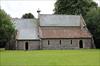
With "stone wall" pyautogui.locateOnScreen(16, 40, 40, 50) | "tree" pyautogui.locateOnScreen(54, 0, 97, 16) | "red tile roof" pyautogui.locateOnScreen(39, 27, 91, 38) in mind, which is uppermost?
"tree" pyautogui.locateOnScreen(54, 0, 97, 16)

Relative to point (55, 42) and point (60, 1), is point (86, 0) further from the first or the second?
point (55, 42)

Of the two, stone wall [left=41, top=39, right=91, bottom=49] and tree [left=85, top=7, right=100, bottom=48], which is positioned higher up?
tree [left=85, top=7, right=100, bottom=48]

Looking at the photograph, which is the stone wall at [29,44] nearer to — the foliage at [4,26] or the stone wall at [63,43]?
the stone wall at [63,43]

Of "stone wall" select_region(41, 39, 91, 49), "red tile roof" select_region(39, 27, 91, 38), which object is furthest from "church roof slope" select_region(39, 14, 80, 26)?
"stone wall" select_region(41, 39, 91, 49)

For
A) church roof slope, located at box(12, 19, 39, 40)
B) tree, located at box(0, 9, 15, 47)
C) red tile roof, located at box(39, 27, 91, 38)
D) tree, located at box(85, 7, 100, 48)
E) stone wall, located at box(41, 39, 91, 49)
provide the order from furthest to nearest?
tree, located at box(85, 7, 100, 48) < red tile roof, located at box(39, 27, 91, 38) < stone wall, located at box(41, 39, 91, 49) < church roof slope, located at box(12, 19, 39, 40) < tree, located at box(0, 9, 15, 47)

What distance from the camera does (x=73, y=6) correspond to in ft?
299

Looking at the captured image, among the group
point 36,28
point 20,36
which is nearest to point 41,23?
point 36,28

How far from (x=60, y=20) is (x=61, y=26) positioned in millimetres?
1765

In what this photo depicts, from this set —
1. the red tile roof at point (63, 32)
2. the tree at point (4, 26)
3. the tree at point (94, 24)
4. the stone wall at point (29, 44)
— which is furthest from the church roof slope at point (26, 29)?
the tree at point (94, 24)

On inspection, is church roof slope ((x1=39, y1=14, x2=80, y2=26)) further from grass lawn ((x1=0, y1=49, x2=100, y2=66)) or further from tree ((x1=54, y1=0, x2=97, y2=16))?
grass lawn ((x1=0, y1=49, x2=100, y2=66))

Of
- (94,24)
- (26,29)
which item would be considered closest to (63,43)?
(94,24)

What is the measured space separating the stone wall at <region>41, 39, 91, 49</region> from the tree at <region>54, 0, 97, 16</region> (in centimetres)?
1536

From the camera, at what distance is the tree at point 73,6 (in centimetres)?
9125

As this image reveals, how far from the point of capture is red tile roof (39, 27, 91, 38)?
76856mm
